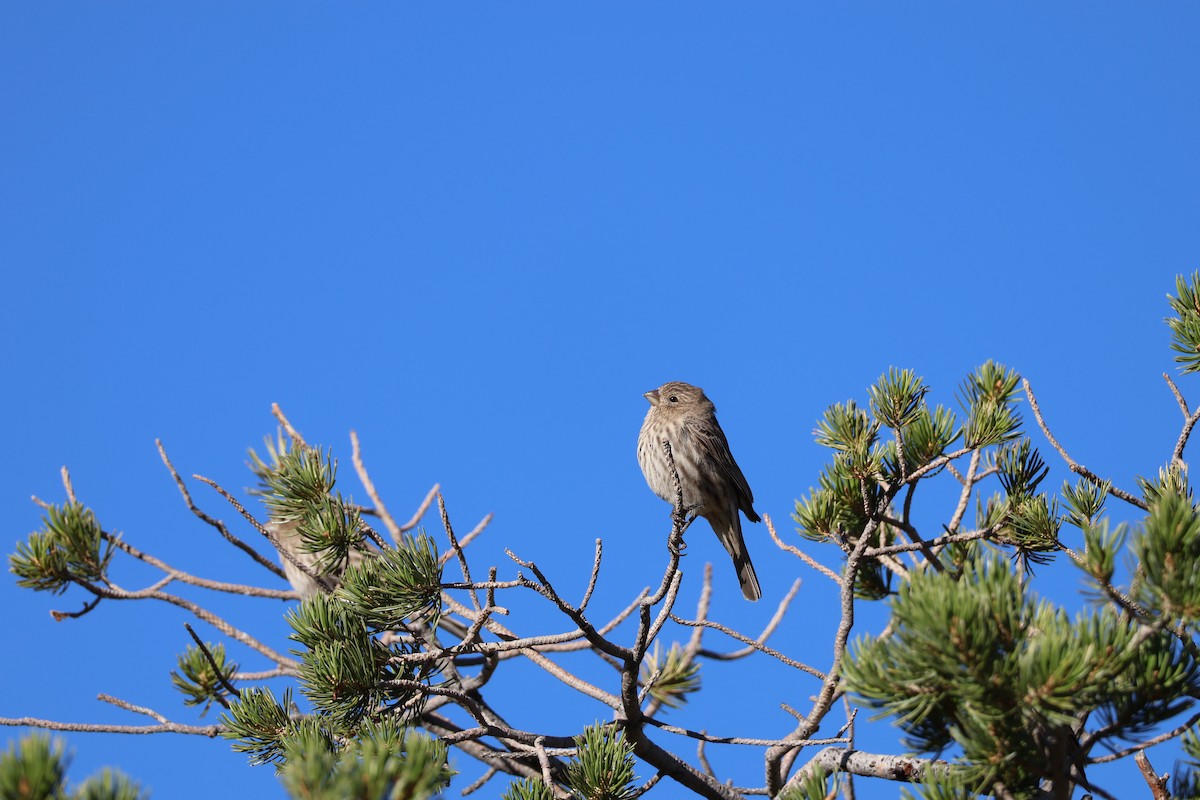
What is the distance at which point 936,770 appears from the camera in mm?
2576

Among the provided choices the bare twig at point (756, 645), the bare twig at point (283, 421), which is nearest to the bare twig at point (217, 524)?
the bare twig at point (283, 421)

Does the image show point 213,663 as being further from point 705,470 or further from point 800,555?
point 705,470

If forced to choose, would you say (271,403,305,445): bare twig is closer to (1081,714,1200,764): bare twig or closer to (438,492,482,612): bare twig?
(438,492,482,612): bare twig

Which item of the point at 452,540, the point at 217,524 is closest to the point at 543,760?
the point at 452,540

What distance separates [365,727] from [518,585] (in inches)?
24.4

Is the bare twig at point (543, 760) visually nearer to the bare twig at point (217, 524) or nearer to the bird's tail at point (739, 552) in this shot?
the bare twig at point (217, 524)

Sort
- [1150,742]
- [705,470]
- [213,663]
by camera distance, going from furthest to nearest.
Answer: [705,470], [213,663], [1150,742]

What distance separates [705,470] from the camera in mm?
7246

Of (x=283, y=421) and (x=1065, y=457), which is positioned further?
(x=283, y=421)

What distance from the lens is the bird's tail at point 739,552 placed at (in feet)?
23.8

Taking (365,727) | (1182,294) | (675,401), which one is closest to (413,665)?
(365,727)

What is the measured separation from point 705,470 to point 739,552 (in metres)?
0.64

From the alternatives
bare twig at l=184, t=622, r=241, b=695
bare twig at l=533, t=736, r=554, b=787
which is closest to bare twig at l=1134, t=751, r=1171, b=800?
bare twig at l=533, t=736, r=554, b=787

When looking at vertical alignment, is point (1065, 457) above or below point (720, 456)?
Result: below
